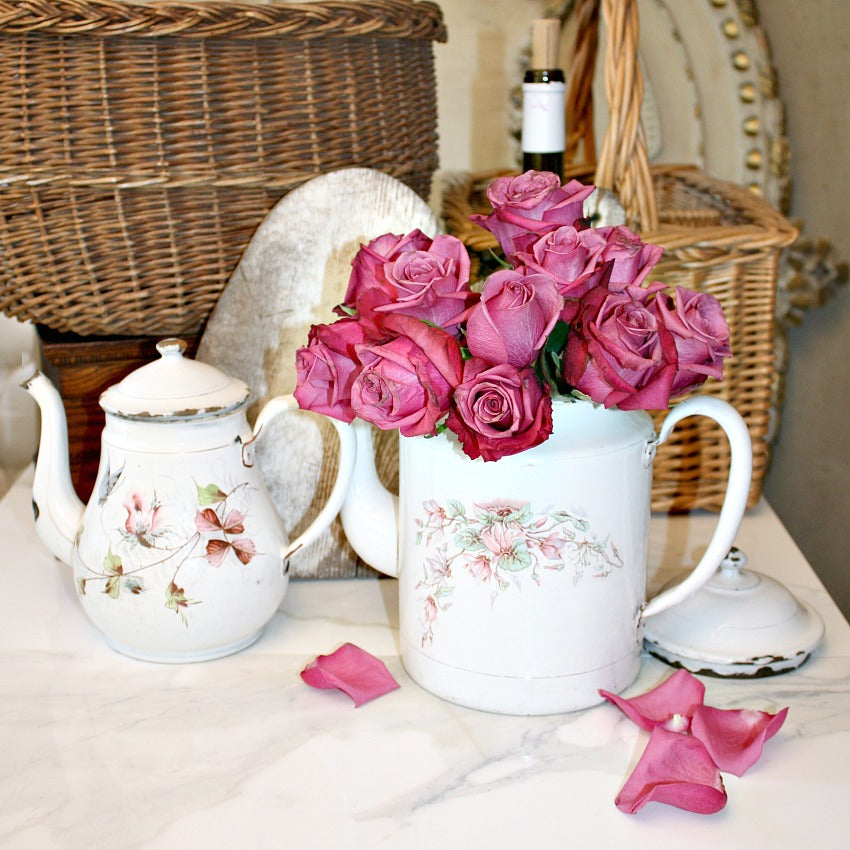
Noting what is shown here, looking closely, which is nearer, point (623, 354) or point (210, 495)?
point (623, 354)

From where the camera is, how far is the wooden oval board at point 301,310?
2.75ft

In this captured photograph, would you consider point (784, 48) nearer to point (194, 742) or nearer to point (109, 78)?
point (109, 78)

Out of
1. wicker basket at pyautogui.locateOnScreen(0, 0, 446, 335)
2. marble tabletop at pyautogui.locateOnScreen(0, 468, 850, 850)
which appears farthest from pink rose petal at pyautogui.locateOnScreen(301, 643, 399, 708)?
wicker basket at pyautogui.locateOnScreen(0, 0, 446, 335)

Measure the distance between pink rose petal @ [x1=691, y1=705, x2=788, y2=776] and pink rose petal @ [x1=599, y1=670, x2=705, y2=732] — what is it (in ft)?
0.05

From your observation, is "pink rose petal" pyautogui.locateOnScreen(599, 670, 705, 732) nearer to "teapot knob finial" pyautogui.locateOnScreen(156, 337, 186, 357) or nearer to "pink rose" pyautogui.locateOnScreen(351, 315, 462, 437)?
"pink rose" pyautogui.locateOnScreen(351, 315, 462, 437)

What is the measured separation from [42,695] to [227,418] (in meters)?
0.22

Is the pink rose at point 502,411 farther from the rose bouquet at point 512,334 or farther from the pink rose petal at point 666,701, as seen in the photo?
the pink rose petal at point 666,701

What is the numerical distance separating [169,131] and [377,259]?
27 centimetres

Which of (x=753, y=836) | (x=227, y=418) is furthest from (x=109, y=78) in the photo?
(x=753, y=836)

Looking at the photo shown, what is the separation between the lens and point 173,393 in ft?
2.27

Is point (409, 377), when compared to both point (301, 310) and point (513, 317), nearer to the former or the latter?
point (513, 317)

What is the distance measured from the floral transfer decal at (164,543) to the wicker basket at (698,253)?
0.31m

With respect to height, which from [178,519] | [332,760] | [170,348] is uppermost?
[170,348]

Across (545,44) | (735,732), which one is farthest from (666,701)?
(545,44)
